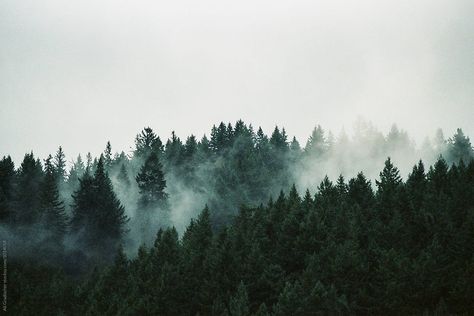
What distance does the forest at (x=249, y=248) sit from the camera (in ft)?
111

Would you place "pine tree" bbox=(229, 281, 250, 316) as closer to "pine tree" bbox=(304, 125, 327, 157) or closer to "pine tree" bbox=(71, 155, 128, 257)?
"pine tree" bbox=(71, 155, 128, 257)

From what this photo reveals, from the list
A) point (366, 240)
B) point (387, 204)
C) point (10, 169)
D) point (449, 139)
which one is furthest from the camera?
point (449, 139)

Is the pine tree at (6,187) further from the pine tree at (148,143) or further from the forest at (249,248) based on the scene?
the pine tree at (148,143)

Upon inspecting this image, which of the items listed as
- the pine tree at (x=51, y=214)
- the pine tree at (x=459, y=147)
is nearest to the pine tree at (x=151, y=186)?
the pine tree at (x=51, y=214)

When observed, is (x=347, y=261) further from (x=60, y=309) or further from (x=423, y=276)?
(x=60, y=309)

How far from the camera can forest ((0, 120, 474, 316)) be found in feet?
111

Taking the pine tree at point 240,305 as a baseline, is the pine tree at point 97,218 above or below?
above

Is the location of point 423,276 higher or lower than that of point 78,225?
lower

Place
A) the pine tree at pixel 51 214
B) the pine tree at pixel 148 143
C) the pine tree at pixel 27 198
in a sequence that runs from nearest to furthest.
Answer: the pine tree at pixel 51 214
the pine tree at pixel 27 198
the pine tree at pixel 148 143

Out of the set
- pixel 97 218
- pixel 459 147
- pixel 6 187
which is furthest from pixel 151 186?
pixel 459 147

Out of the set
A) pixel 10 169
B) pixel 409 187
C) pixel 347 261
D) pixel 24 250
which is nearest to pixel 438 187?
pixel 409 187

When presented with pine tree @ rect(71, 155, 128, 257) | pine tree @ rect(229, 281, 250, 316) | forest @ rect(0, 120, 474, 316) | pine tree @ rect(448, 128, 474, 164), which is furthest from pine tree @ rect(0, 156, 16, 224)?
pine tree @ rect(448, 128, 474, 164)

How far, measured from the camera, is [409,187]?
166 ft

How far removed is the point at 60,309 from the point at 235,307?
2062 centimetres
